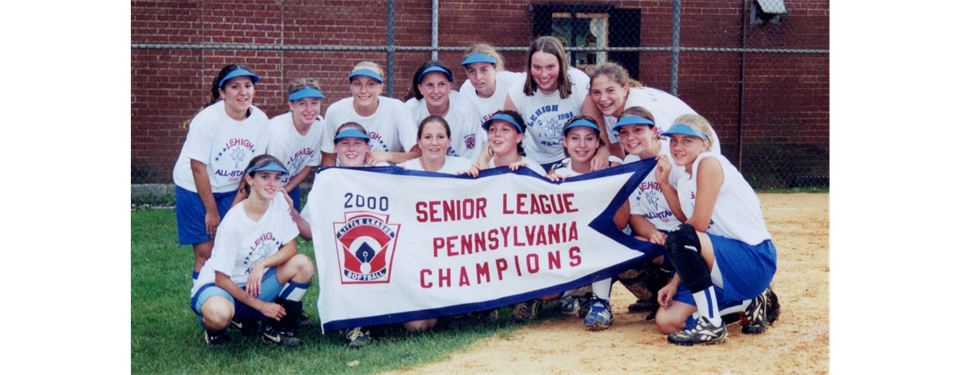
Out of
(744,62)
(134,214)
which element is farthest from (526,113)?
(744,62)

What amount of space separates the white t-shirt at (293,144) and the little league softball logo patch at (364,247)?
0.75m

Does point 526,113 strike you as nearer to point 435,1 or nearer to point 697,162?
point 697,162

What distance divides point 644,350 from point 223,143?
2938mm

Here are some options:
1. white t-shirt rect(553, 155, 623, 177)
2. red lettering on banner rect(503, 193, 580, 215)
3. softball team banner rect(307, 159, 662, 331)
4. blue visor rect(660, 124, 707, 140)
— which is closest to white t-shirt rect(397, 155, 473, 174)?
softball team banner rect(307, 159, 662, 331)

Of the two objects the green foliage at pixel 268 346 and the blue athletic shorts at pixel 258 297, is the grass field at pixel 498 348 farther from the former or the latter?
the blue athletic shorts at pixel 258 297

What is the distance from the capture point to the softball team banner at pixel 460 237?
5211 mm

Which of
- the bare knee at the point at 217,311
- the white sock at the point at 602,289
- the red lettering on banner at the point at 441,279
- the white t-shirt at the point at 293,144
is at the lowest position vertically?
the bare knee at the point at 217,311

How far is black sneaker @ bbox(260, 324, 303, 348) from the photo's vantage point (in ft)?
16.8

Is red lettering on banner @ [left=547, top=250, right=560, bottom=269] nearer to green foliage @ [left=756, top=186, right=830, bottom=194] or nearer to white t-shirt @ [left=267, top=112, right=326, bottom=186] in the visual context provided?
white t-shirt @ [left=267, top=112, right=326, bottom=186]

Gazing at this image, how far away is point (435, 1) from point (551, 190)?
682 cm

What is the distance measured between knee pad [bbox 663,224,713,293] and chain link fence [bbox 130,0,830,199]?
218 inches

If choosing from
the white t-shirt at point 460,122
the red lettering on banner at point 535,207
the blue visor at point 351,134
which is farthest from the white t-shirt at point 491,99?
the blue visor at point 351,134

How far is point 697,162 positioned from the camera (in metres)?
4.91

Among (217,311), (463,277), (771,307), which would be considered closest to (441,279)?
(463,277)
